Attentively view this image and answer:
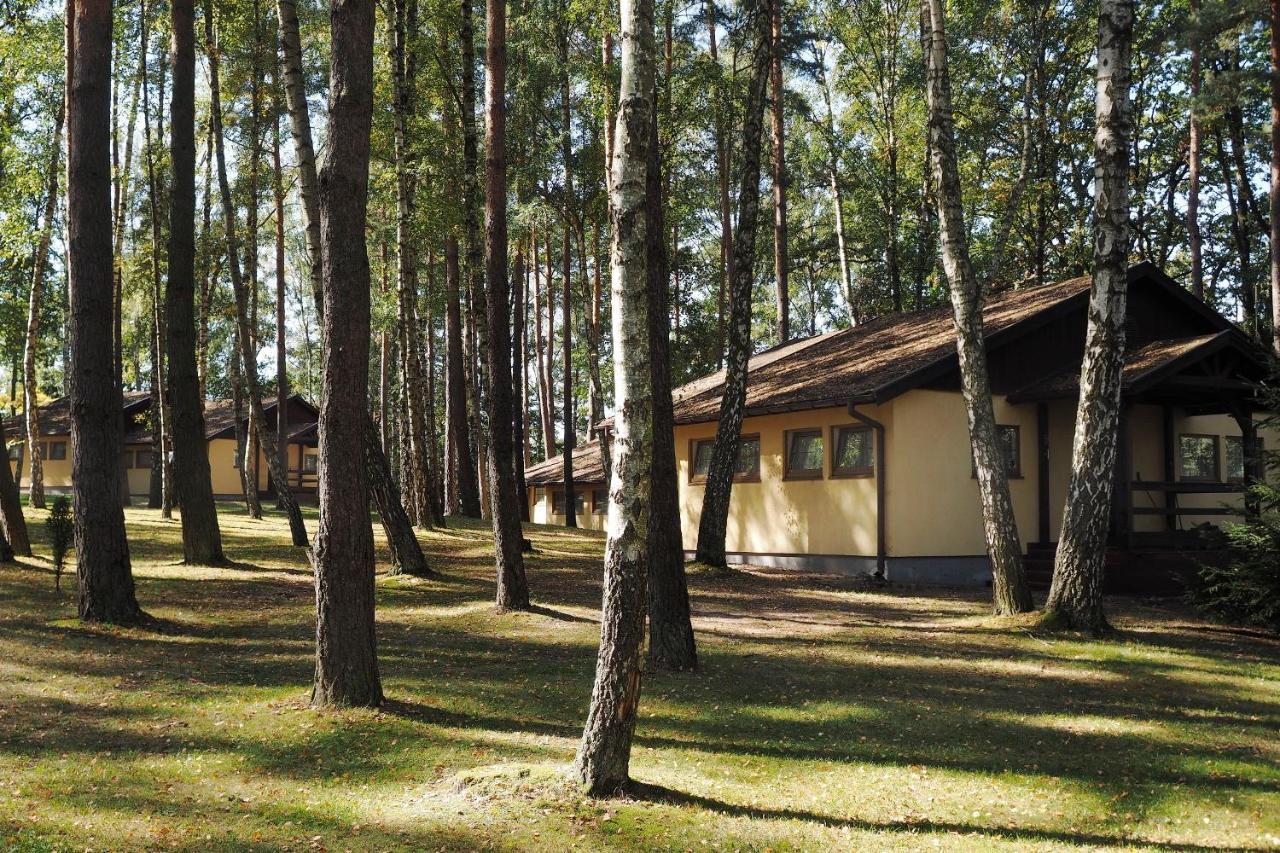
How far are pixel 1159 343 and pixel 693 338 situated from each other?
61.0ft

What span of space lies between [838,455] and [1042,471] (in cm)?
392

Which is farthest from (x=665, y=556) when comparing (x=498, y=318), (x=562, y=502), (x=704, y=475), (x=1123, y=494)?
(x=562, y=502)

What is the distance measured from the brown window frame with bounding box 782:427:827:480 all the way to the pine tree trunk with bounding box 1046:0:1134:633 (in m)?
7.19

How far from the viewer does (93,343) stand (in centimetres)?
1077

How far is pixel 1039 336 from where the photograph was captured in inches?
731

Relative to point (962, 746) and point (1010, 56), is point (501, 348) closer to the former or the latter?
point (962, 746)

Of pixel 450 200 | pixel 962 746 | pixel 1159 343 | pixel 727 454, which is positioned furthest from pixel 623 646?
pixel 1159 343

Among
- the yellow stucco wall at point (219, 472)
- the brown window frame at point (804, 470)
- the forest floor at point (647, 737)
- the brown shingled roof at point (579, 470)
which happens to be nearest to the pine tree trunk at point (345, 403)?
the forest floor at point (647, 737)

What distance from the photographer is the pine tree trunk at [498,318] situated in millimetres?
11969

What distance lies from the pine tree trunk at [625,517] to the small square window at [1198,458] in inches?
692

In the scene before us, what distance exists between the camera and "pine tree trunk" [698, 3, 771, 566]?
15.3 metres

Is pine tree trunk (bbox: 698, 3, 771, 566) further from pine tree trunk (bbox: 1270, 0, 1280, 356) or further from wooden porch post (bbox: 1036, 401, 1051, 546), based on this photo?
pine tree trunk (bbox: 1270, 0, 1280, 356)

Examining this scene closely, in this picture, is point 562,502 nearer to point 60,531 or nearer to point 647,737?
point 60,531

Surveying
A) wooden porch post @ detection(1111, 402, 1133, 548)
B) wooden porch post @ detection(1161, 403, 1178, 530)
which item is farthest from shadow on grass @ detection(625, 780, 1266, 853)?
wooden porch post @ detection(1161, 403, 1178, 530)
